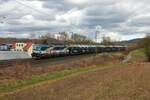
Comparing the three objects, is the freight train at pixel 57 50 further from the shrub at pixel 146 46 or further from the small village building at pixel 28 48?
the shrub at pixel 146 46

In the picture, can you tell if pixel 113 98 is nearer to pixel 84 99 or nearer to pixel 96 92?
pixel 84 99

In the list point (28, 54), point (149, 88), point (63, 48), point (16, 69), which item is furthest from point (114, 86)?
point (63, 48)

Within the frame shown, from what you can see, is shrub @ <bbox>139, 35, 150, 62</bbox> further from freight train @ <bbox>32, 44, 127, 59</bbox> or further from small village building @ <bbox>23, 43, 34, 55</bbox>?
small village building @ <bbox>23, 43, 34, 55</bbox>

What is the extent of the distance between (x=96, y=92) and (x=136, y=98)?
113 inches

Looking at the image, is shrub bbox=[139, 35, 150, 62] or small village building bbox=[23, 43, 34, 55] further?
small village building bbox=[23, 43, 34, 55]

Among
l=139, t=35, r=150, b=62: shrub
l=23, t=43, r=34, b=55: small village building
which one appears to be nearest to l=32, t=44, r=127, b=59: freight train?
l=23, t=43, r=34, b=55: small village building

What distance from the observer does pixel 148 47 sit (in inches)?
2361

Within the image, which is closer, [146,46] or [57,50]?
[146,46]

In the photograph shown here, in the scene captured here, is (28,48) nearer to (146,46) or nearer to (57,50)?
(57,50)

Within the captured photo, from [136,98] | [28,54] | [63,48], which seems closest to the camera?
[136,98]

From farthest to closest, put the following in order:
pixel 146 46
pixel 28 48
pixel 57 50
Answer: pixel 57 50, pixel 28 48, pixel 146 46

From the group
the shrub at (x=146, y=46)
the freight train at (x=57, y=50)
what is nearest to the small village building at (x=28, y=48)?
the freight train at (x=57, y=50)

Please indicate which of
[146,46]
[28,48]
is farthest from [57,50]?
[146,46]

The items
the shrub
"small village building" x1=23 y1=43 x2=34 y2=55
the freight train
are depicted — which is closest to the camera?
the shrub
